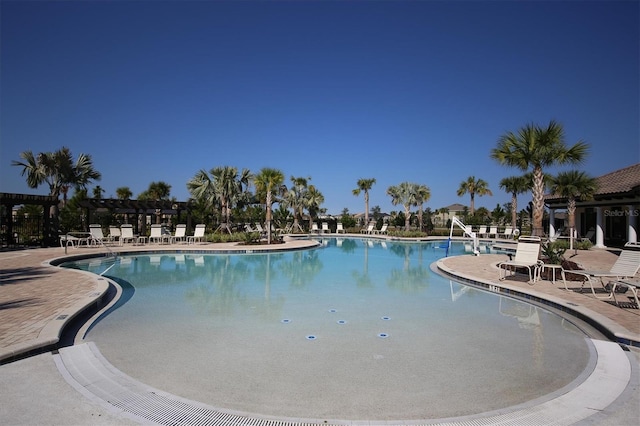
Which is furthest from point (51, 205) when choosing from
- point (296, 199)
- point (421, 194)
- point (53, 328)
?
point (421, 194)

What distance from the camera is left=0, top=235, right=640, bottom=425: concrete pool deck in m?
2.65

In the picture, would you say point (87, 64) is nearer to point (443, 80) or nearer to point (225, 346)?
point (225, 346)

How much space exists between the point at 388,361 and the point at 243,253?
12.6m

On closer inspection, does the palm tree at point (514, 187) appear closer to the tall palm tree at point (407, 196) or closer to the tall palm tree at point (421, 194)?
the tall palm tree at point (421, 194)

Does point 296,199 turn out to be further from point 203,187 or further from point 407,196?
point 203,187

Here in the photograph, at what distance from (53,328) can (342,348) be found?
11.8 ft

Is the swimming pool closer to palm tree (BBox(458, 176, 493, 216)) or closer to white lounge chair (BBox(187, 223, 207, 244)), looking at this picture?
white lounge chair (BBox(187, 223, 207, 244))

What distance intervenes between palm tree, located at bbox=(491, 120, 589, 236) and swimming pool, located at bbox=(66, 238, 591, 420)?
4359mm

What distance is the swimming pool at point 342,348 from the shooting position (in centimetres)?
318

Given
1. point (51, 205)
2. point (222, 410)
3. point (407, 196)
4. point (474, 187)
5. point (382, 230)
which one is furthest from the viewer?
point (474, 187)

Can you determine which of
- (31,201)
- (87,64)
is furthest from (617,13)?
(31,201)

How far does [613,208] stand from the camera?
66.0ft

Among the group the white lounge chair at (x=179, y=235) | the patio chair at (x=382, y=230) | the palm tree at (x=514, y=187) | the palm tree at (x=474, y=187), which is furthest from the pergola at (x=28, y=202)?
the palm tree at (x=474, y=187)

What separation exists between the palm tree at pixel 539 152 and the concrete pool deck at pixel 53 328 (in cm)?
288
